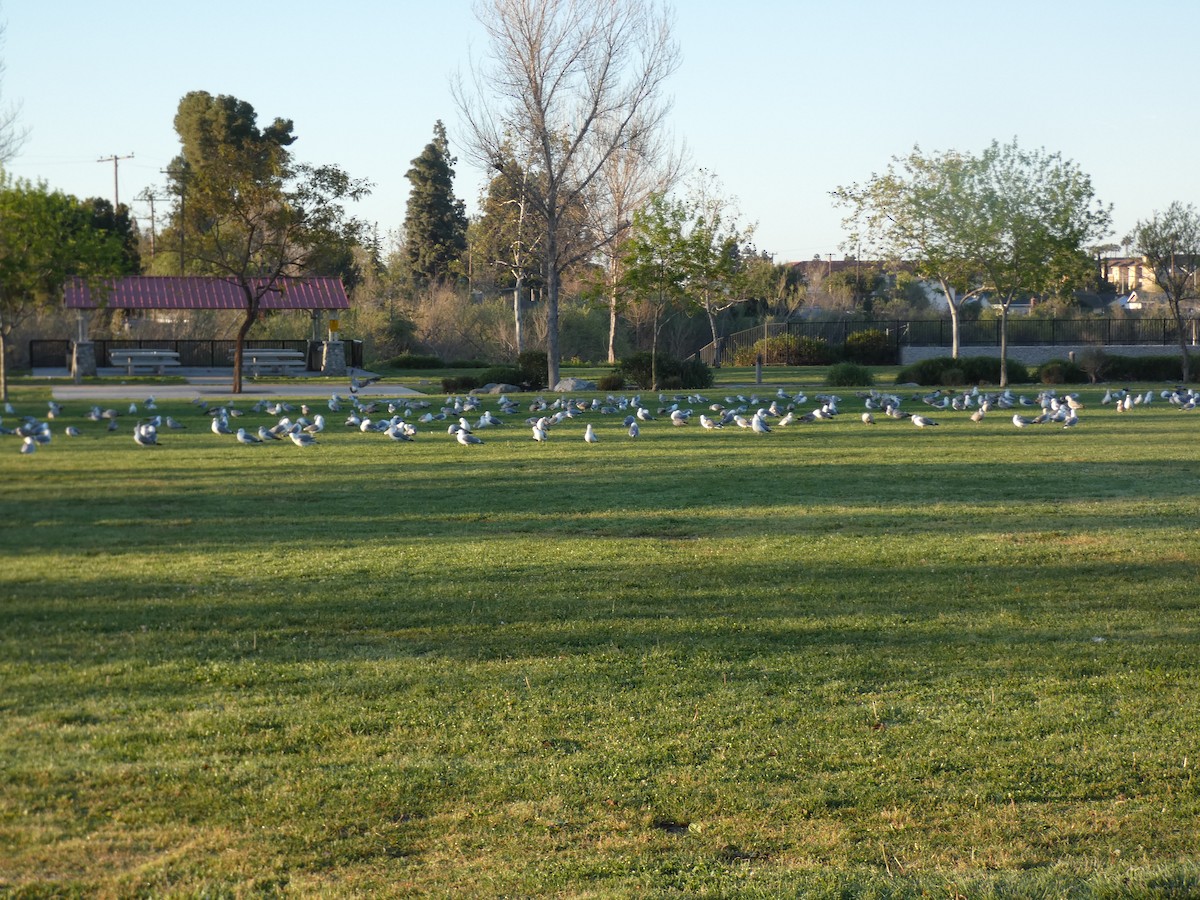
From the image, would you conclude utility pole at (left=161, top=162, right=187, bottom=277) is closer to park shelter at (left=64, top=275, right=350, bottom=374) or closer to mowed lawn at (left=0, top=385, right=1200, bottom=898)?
park shelter at (left=64, top=275, right=350, bottom=374)

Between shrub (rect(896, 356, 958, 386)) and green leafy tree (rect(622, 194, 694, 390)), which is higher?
green leafy tree (rect(622, 194, 694, 390))

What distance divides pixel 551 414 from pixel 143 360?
84.6ft

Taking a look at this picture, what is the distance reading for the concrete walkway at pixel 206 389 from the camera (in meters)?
32.6

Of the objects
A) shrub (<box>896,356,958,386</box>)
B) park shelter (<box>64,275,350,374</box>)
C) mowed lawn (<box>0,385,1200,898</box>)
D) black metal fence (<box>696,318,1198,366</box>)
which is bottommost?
mowed lawn (<box>0,385,1200,898</box>)

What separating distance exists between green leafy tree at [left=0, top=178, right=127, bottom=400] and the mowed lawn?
21.6 metres

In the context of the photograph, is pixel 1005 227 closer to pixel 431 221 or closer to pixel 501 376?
pixel 501 376

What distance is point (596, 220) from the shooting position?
165ft

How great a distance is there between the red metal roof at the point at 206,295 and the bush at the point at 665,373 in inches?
719

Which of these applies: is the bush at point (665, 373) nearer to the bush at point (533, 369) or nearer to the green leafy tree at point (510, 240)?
the bush at point (533, 369)

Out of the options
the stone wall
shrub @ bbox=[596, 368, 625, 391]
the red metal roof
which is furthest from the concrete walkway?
the stone wall

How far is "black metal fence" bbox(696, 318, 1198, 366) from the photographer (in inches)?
2219

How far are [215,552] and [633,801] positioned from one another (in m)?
6.34

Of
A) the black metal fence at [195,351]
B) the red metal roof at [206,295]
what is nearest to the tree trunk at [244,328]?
the black metal fence at [195,351]

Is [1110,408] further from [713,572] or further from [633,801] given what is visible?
[633,801]
